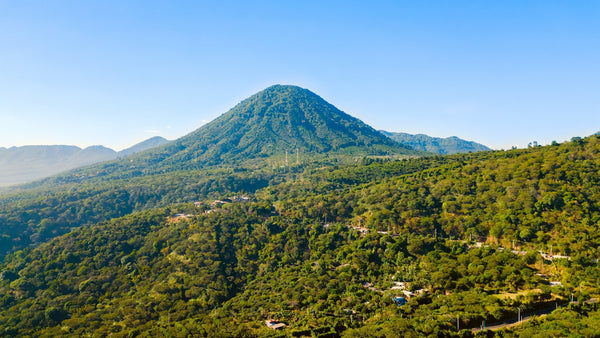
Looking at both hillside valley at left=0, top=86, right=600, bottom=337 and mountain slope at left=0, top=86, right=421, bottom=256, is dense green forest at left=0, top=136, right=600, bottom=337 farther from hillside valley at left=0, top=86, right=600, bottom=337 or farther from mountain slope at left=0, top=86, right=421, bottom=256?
mountain slope at left=0, top=86, right=421, bottom=256

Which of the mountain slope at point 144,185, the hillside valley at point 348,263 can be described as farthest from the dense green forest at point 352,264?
the mountain slope at point 144,185

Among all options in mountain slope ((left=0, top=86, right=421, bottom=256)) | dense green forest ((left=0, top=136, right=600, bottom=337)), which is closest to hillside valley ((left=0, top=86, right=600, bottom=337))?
dense green forest ((left=0, top=136, right=600, bottom=337))

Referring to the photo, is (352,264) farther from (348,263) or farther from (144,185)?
(144,185)

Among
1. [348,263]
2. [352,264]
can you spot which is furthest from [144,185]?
[352,264]

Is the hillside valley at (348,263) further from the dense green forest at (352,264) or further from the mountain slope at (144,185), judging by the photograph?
the mountain slope at (144,185)

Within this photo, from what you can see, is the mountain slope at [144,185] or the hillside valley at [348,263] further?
the mountain slope at [144,185]

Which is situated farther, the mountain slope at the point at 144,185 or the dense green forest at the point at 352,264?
the mountain slope at the point at 144,185
